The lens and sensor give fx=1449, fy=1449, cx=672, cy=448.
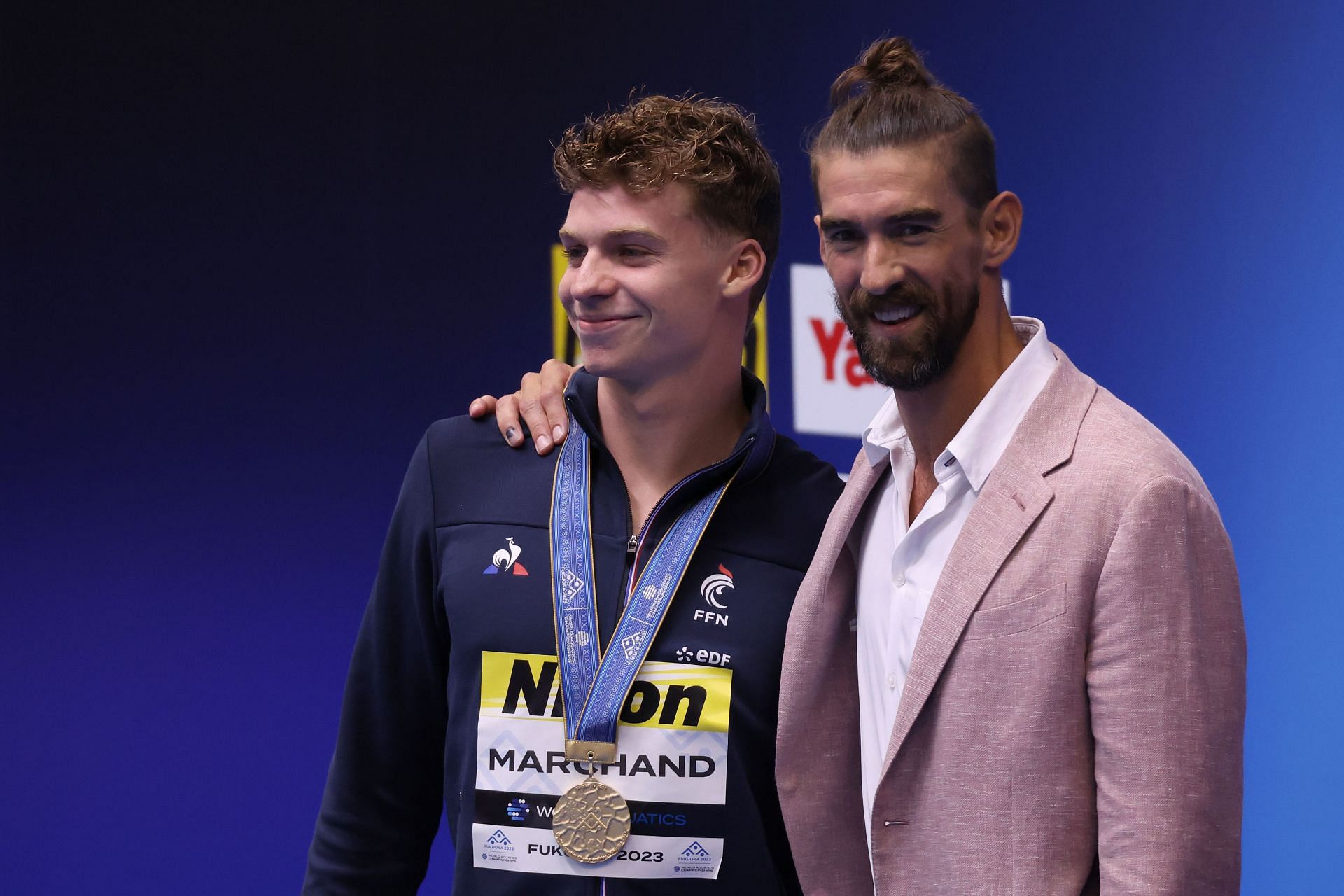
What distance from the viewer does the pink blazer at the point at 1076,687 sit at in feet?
5.21

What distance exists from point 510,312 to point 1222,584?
8.22 ft

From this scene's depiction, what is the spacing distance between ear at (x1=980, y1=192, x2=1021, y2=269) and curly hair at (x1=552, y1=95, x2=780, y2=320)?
0.46 m

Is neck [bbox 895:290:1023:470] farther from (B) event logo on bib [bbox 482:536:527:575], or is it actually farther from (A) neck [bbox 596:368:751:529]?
(B) event logo on bib [bbox 482:536:527:575]

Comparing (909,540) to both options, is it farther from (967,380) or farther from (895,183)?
(895,183)

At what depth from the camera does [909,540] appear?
189 centimetres

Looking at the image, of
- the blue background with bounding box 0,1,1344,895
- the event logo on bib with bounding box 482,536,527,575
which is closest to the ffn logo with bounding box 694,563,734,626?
the event logo on bib with bounding box 482,536,527,575

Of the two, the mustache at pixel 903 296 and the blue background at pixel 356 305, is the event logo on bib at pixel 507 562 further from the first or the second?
the blue background at pixel 356 305

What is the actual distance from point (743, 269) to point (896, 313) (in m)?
0.45

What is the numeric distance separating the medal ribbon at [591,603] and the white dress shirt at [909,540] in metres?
0.28

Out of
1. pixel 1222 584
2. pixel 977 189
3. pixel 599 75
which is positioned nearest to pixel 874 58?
pixel 977 189

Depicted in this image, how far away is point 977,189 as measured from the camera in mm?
1867

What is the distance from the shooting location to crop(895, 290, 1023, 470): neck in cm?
189

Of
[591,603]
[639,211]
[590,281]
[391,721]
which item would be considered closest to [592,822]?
[591,603]

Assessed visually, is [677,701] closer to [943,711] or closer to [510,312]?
[943,711]
